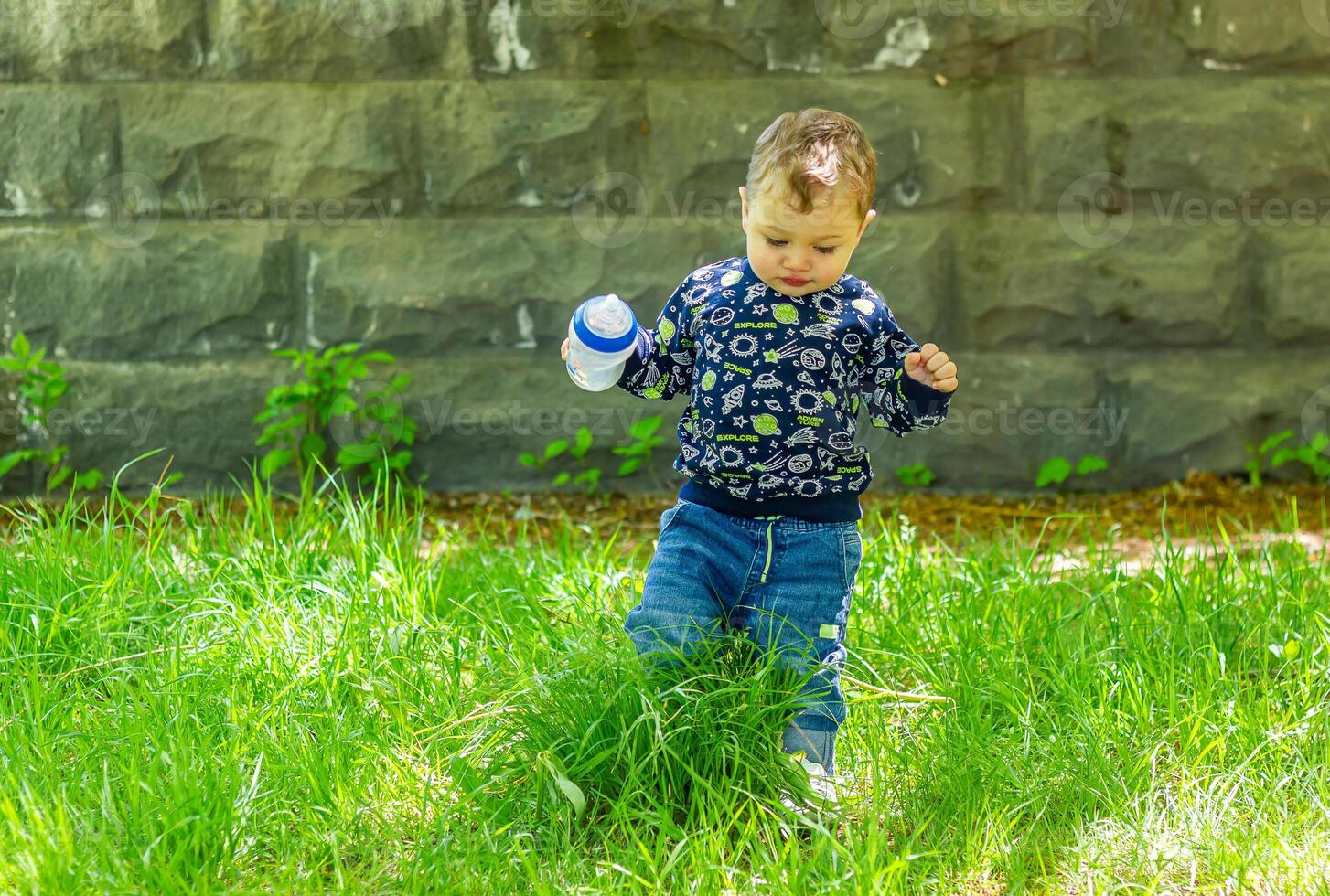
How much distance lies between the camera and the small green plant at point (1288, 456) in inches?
149

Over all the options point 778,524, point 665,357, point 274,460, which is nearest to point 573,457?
point 274,460

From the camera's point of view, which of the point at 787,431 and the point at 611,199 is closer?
the point at 787,431

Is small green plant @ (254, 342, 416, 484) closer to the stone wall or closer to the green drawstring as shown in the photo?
the stone wall

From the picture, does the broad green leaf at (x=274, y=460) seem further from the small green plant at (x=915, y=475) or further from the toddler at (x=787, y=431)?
the toddler at (x=787, y=431)

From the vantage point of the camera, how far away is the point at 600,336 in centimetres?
189

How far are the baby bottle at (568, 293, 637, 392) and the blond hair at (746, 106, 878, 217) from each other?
0.28 meters

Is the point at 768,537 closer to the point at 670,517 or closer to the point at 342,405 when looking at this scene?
the point at 670,517

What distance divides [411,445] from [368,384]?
223mm

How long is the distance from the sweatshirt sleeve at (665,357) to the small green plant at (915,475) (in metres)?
1.89

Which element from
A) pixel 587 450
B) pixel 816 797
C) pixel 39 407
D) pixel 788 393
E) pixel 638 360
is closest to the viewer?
pixel 816 797

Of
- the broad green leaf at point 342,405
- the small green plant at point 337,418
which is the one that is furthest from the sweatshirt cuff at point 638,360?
the broad green leaf at point 342,405

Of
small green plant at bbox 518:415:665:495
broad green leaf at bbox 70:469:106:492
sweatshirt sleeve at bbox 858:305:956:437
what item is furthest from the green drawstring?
broad green leaf at bbox 70:469:106:492

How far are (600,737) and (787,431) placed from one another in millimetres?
534

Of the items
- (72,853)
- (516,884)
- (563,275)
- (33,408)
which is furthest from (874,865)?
(33,408)
